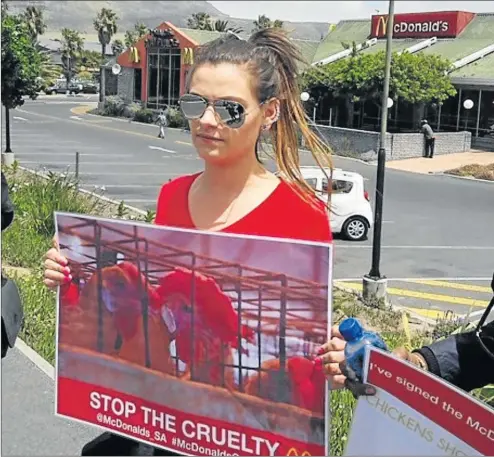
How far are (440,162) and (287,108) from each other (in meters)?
24.5

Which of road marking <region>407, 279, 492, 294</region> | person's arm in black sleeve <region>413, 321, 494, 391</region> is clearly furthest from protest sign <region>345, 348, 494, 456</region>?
road marking <region>407, 279, 492, 294</region>

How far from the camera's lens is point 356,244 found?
552 inches

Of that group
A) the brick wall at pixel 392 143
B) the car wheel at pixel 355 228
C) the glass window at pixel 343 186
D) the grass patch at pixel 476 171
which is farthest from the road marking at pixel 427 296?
the brick wall at pixel 392 143

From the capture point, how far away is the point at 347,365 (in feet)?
6.15

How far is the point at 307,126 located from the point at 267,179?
20cm

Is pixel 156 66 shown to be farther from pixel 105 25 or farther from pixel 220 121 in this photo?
pixel 105 25

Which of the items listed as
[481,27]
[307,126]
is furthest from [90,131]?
[307,126]

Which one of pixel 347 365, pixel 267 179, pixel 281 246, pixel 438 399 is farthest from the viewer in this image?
pixel 267 179

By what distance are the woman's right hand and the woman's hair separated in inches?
22.0

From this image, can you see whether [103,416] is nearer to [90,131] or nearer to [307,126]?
[307,126]

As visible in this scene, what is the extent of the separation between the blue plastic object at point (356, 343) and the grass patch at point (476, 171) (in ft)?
68.2

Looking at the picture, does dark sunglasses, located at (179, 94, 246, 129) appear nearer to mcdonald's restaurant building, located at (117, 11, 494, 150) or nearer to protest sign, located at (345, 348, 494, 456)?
protest sign, located at (345, 348, 494, 456)

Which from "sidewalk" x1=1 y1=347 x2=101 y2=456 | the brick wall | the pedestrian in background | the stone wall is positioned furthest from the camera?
the stone wall

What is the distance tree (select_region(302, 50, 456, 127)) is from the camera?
2716 centimetres
